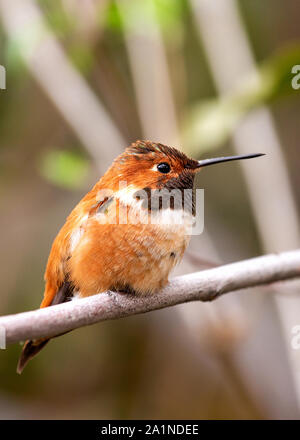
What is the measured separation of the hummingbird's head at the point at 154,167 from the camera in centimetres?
184

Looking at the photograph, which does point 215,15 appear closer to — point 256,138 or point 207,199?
point 256,138

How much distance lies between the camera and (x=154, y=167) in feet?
6.10

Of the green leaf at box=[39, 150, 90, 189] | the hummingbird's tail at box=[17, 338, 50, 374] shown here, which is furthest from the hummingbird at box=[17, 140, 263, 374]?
the green leaf at box=[39, 150, 90, 189]

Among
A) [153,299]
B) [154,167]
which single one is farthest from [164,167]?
[153,299]

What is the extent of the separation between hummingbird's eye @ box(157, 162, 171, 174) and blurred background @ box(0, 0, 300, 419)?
1.67ft

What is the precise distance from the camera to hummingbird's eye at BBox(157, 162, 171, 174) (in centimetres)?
185

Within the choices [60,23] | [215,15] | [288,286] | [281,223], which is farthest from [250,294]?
[60,23]

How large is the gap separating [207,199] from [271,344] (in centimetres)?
123

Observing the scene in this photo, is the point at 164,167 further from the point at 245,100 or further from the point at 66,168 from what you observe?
the point at 66,168

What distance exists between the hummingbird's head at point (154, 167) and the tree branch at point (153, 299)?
0.32m

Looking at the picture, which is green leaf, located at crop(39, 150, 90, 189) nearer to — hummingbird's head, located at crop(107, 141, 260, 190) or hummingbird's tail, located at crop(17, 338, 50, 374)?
hummingbird's head, located at crop(107, 141, 260, 190)

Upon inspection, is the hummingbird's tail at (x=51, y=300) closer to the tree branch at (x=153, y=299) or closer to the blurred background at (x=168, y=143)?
the tree branch at (x=153, y=299)

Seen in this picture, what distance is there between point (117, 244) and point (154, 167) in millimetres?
294

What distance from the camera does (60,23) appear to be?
120 inches
